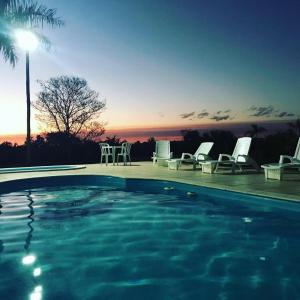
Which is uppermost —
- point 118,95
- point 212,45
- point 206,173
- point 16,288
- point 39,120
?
point 212,45

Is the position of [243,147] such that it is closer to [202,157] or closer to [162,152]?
[202,157]

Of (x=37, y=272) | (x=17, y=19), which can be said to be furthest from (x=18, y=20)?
(x=37, y=272)

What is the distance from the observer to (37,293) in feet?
11.2

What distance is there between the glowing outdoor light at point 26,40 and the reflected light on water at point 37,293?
483 inches

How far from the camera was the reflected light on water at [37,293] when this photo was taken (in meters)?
3.31

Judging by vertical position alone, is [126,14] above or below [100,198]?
above

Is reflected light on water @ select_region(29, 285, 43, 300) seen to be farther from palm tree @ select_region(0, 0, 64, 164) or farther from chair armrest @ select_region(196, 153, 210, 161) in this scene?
palm tree @ select_region(0, 0, 64, 164)

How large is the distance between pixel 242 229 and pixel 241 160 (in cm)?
511

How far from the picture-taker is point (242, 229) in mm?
5637

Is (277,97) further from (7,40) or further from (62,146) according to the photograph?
(7,40)

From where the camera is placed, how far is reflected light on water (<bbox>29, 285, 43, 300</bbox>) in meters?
3.31

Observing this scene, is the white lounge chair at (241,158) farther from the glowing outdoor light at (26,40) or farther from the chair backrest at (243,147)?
the glowing outdoor light at (26,40)

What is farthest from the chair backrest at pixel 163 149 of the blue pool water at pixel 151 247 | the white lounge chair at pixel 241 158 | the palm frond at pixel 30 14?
the palm frond at pixel 30 14

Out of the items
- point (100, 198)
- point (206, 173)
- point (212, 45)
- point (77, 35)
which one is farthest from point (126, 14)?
point (100, 198)
